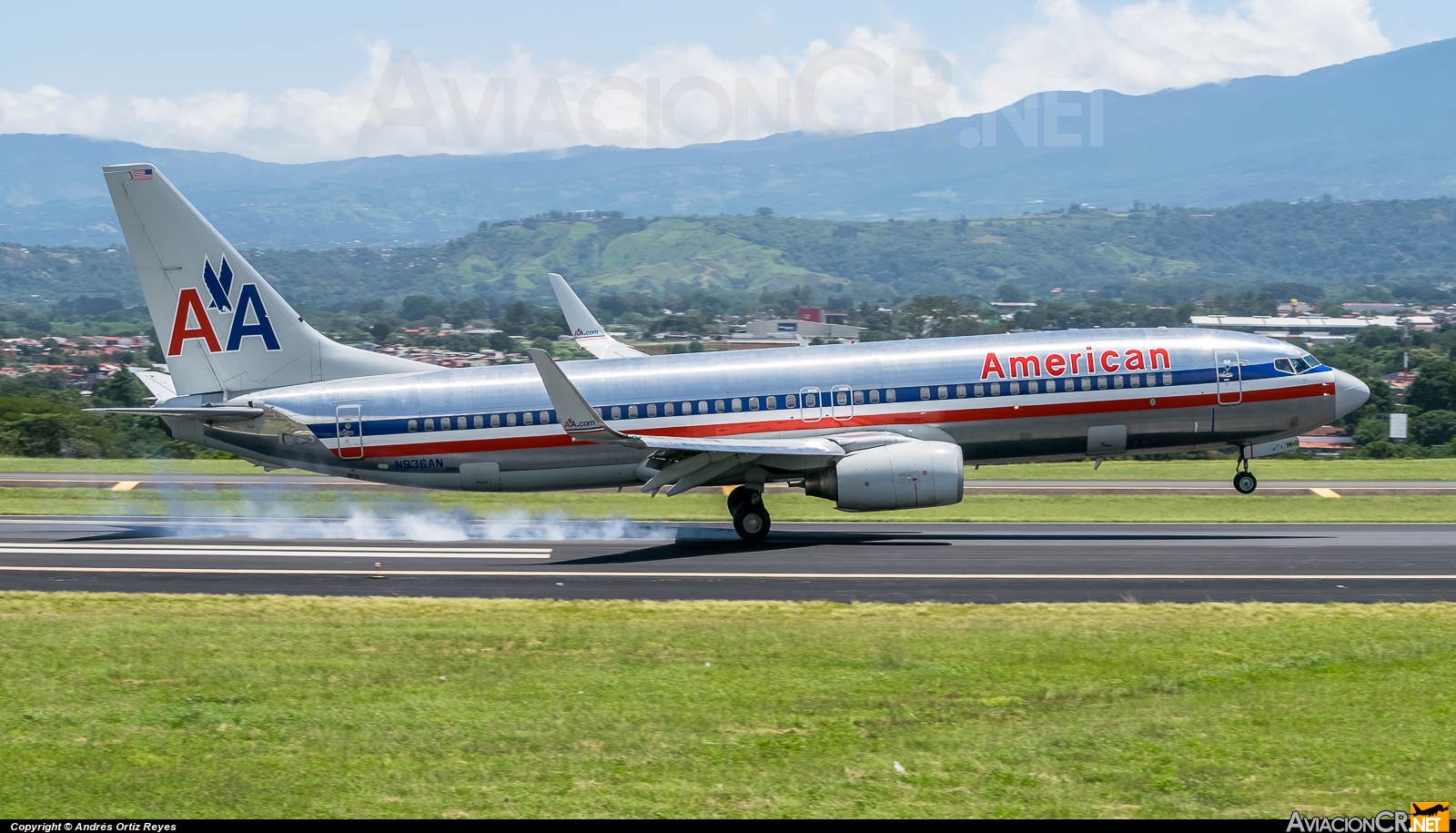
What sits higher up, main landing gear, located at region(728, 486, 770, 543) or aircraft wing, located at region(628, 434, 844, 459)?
aircraft wing, located at region(628, 434, 844, 459)

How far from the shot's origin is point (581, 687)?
16797 mm

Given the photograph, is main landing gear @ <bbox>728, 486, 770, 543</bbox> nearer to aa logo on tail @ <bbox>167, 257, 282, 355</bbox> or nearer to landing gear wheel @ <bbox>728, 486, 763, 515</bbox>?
landing gear wheel @ <bbox>728, 486, 763, 515</bbox>

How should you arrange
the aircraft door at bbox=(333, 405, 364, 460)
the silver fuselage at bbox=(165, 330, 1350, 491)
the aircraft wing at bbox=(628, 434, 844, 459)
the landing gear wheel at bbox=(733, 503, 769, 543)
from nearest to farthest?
the aircraft wing at bbox=(628, 434, 844, 459), the landing gear wheel at bbox=(733, 503, 769, 543), the silver fuselage at bbox=(165, 330, 1350, 491), the aircraft door at bbox=(333, 405, 364, 460)

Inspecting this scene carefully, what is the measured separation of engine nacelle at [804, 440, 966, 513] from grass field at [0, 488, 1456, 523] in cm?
667

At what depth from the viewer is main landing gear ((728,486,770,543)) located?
31984mm

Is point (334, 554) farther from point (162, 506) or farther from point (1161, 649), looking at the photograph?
point (1161, 649)

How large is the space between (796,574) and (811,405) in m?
6.61

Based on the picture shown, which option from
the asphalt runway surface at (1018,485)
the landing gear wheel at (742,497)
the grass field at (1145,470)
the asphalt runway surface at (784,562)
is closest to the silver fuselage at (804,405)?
the landing gear wheel at (742,497)

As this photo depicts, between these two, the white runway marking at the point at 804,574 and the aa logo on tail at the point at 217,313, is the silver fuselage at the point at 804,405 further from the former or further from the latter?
the white runway marking at the point at 804,574

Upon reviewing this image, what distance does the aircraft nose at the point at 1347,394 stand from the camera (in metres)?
34.2

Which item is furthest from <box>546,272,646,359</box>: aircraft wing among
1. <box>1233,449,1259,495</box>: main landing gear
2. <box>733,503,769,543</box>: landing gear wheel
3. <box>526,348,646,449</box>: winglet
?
<box>1233,449,1259,495</box>: main landing gear

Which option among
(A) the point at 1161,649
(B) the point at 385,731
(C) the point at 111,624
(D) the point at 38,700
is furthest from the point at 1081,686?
(C) the point at 111,624

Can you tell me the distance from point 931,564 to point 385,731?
1587 centimetres

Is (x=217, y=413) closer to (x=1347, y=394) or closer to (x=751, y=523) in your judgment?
(x=751, y=523)
